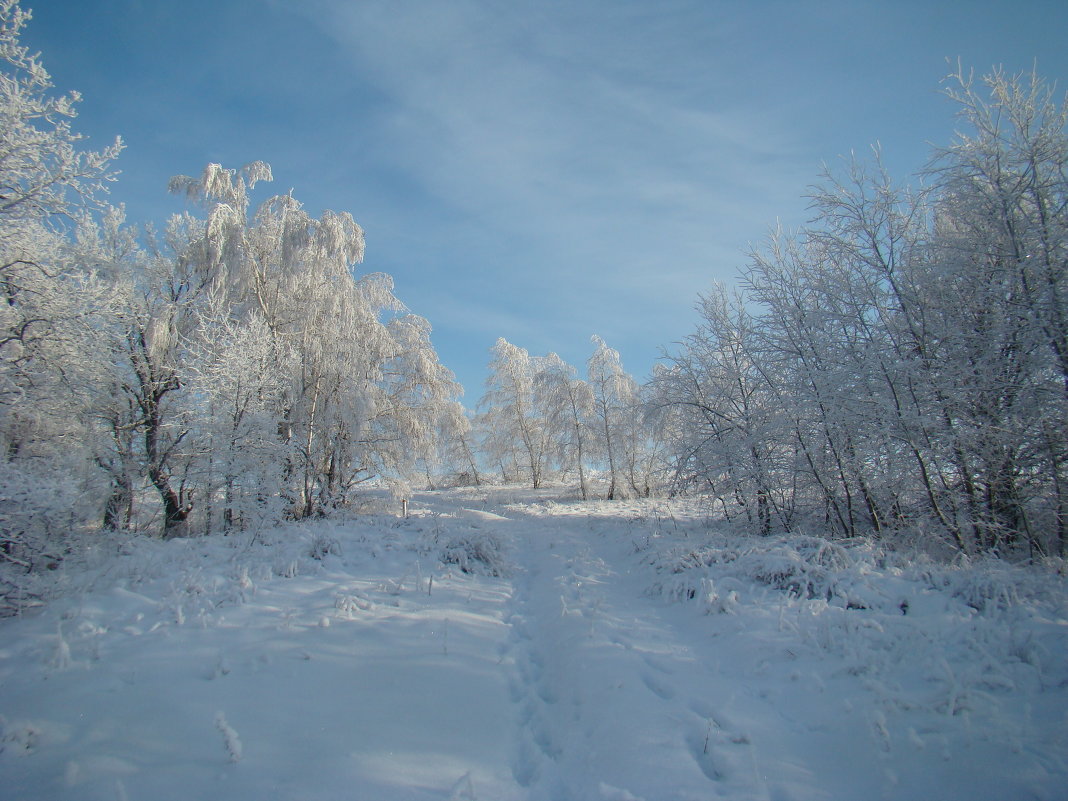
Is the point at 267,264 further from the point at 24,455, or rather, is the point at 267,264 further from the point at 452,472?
the point at 452,472

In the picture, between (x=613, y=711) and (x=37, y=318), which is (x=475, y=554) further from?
(x=37, y=318)

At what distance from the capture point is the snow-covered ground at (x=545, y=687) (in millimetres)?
2865

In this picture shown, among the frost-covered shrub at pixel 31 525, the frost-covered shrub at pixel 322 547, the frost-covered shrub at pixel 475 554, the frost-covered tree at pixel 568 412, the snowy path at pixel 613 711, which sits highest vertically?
the frost-covered tree at pixel 568 412

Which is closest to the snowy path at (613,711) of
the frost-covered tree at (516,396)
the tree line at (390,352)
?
the tree line at (390,352)

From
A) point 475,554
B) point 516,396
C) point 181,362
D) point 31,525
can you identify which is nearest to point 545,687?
point 475,554

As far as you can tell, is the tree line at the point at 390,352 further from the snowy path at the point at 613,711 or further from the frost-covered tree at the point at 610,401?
the frost-covered tree at the point at 610,401

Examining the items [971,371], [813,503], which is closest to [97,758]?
[971,371]

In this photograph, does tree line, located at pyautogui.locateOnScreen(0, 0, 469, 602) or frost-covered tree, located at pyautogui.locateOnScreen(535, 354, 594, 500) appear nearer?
tree line, located at pyautogui.locateOnScreen(0, 0, 469, 602)

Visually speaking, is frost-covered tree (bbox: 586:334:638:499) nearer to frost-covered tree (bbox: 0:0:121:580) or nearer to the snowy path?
the snowy path

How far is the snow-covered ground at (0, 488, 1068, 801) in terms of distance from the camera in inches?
113

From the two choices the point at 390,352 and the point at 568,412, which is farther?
the point at 568,412

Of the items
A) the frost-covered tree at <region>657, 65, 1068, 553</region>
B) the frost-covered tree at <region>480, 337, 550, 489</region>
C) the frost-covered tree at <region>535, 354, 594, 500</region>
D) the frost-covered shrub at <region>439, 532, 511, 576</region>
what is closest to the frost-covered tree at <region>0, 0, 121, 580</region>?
the frost-covered shrub at <region>439, 532, 511, 576</region>

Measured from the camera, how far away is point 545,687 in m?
4.42

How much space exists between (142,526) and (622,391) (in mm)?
22194
